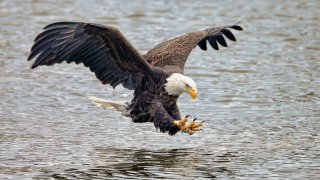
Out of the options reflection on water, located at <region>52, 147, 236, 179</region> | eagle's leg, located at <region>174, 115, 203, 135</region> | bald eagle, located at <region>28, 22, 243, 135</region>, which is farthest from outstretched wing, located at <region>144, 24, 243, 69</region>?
reflection on water, located at <region>52, 147, 236, 179</region>

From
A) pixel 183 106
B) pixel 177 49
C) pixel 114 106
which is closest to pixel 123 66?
pixel 114 106

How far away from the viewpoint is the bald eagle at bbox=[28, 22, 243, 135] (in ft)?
26.6

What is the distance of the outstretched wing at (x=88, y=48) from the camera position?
808cm

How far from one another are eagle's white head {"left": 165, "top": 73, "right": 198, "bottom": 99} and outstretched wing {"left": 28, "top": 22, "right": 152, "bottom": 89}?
0.23 metres

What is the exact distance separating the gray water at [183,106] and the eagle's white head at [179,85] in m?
0.47

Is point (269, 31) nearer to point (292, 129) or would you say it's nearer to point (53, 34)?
point (292, 129)

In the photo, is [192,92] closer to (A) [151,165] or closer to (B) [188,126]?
(B) [188,126]

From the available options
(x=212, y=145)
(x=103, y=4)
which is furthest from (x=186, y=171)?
(x=103, y=4)

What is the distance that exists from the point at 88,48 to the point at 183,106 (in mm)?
1911

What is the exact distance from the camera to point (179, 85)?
8344 millimetres

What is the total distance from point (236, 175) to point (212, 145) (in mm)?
959

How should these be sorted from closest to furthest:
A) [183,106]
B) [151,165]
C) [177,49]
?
[151,165] → [177,49] → [183,106]

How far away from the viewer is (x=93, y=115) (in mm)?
9461

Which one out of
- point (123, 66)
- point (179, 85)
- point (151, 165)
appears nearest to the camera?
point (151, 165)
